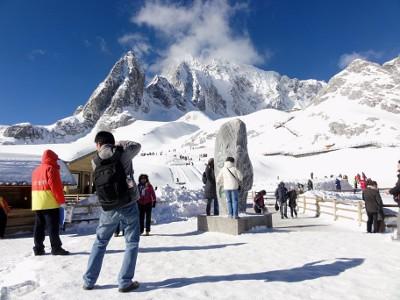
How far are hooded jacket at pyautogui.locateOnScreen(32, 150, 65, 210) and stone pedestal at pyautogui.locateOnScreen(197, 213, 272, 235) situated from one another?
4020mm

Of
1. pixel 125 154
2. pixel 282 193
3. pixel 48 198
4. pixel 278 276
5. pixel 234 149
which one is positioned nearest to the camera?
pixel 125 154

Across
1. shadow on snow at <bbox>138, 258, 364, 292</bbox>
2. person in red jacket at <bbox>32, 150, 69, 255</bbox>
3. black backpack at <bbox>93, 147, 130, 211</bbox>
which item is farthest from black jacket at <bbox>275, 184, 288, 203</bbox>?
black backpack at <bbox>93, 147, 130, 211</bbox>

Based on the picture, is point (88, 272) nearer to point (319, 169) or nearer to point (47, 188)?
point (47, 188)

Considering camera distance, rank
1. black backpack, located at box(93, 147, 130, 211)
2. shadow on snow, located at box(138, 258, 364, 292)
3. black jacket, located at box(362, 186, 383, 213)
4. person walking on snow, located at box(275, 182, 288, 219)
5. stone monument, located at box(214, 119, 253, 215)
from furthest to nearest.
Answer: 1. person walking on snow, located at box(275, 182, 288, 219)
2. stone monument, located at box(214, 119, 253, 215)
3. black jacket, located at box(362, 186, 383, 213)
4. shadow on snow, located at box(138, 258, 364, 292)
5. black backpack, located at box(93, 147, 130, 211)

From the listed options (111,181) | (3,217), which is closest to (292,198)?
(3,217)

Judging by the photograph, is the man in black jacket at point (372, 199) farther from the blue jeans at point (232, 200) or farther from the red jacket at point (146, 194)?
the red jacket at point (146, 194)

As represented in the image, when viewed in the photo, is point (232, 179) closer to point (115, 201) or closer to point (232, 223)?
point (232, 223)

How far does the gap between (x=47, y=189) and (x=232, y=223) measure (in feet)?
13.9

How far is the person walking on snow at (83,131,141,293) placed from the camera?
4.27m

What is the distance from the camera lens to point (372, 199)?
32.0ft

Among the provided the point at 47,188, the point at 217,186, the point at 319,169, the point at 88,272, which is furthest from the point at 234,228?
the point at 319,169

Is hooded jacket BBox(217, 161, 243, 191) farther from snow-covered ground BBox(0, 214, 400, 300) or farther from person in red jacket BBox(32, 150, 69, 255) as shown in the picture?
person in red jacket BBox(32, 150, 69, 255)

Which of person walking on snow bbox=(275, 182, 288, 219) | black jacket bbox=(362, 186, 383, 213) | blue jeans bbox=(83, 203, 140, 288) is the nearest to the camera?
blue jeans bbox=(83, 203, 140, 288)

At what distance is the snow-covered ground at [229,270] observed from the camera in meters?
4.29
